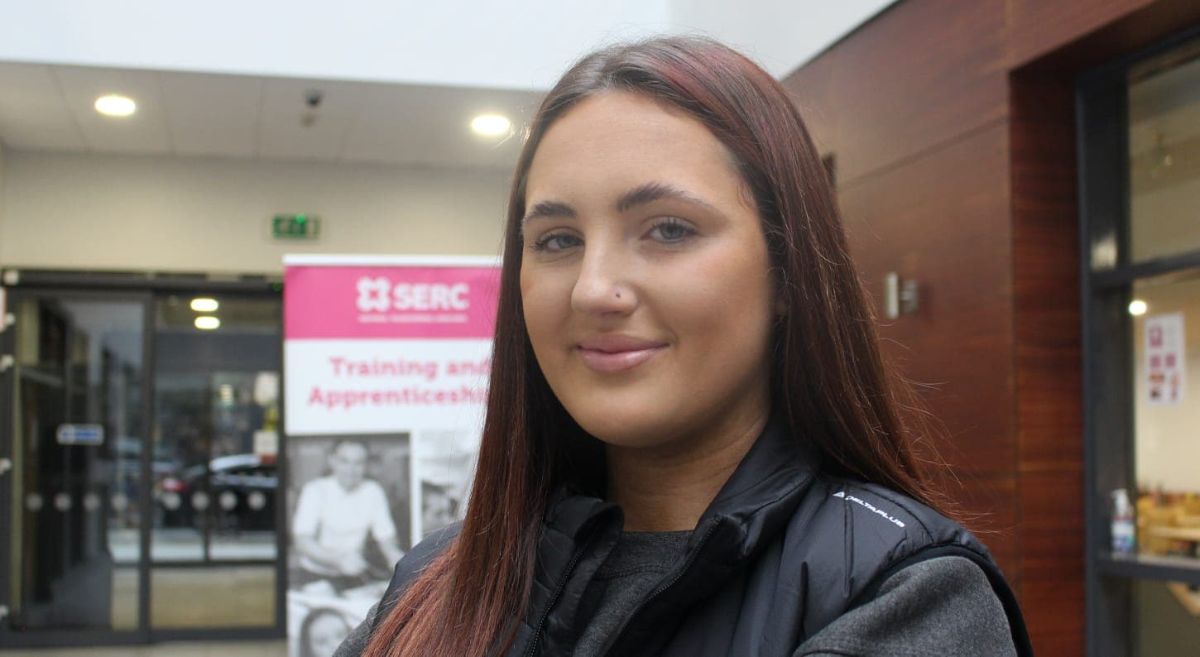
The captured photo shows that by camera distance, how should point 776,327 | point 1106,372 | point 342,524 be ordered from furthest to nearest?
point 342,524, point 1106,372, point 776,327

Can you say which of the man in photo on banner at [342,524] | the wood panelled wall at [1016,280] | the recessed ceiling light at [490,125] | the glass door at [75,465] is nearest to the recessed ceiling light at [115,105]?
the glass door at [75,465]

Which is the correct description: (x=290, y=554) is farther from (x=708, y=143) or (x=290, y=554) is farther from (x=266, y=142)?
(x=266, y=142)

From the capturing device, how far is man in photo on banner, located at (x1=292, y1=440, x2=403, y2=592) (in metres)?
3.87

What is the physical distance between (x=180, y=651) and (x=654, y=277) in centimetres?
724

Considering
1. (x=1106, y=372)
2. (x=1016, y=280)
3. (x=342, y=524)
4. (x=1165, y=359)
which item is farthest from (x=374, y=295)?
(x=1165, y=359)

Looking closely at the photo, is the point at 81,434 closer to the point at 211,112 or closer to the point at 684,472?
the point at 211,112

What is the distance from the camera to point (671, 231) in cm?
93

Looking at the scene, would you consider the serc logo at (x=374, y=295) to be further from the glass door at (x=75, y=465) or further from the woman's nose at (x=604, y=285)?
the glass door at (x=75, y=465)

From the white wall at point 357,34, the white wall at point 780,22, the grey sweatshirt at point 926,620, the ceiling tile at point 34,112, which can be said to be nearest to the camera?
the grey sweatshirt at point 926,620

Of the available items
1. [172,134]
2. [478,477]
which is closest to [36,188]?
[172,134]

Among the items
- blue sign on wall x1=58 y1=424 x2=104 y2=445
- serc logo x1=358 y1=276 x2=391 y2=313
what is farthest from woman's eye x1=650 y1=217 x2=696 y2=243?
blue sign on wall x1=58 y1=424 x2=104 y2=445

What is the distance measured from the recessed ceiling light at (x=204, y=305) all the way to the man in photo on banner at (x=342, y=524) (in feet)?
13.4

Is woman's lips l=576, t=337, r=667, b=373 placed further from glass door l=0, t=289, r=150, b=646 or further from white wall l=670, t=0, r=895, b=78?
glass door l=0, t=289, r=150, b=646

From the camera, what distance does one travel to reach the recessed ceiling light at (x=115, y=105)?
6139 millimetres
